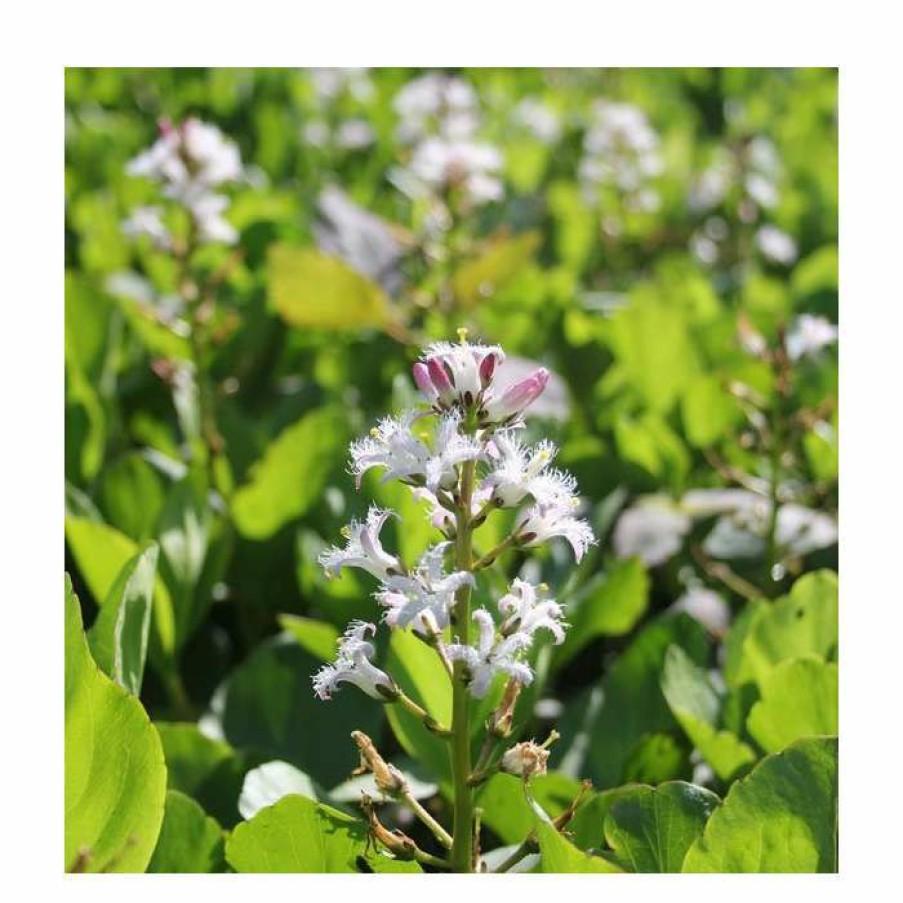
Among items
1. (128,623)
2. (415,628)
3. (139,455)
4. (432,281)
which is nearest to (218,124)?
(432,281)

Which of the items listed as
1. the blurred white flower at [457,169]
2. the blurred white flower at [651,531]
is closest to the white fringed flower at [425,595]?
the blurred white flower at [651,531]

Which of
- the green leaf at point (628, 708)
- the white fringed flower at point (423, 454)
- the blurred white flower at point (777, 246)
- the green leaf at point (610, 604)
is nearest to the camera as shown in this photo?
the white fringed flower at point (423, 454)

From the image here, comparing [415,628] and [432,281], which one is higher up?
[432,281]

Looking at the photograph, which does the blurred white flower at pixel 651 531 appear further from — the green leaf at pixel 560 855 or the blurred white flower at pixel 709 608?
the green leaf at pixel 560 855

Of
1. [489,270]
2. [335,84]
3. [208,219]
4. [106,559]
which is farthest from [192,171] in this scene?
[335,84]

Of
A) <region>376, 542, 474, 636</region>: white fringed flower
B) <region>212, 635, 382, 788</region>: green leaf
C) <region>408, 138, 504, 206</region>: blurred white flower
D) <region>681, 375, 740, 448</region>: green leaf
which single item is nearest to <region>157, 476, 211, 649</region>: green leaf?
<region>212, 635, 382, 788</region>: green leaf
